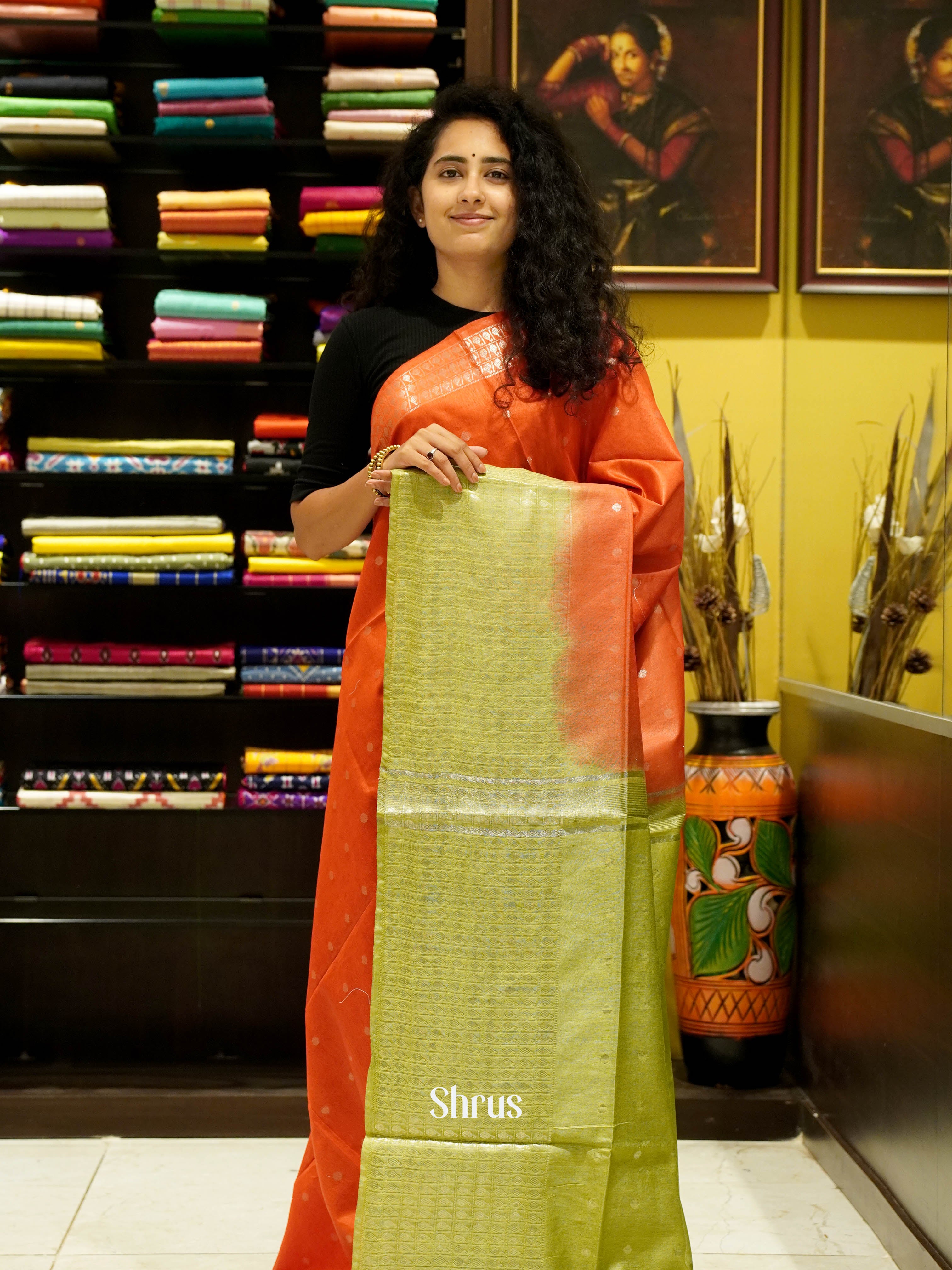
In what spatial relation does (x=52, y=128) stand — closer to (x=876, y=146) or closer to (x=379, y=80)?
(x=379, y=80)

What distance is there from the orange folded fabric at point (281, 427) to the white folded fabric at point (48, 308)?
1.39 feet

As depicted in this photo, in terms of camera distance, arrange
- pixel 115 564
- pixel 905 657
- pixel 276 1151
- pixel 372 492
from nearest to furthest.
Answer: pixel 372 492 → pixel 905 657 → pixel 276 1151 → pixel 115 564

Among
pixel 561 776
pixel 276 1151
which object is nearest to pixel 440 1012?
pixel 561 776

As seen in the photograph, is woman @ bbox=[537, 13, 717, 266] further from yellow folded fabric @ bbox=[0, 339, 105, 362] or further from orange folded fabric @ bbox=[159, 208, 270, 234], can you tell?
yellow folded fabric @ bbox=[0, 339, 105, 362]

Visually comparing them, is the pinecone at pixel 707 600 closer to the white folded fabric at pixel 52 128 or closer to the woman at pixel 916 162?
the woman at pixel 916 162

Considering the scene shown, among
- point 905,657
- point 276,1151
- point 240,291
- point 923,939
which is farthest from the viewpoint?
point 240,291

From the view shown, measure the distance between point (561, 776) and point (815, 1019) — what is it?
1461 mm

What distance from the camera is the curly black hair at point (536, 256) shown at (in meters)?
1.63

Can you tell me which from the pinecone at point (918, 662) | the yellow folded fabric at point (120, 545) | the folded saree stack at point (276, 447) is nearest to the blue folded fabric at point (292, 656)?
the yellow folded fabric at point (120, 545)

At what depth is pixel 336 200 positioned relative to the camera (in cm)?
278

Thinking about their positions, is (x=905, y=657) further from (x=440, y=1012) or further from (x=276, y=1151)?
(x=276, y=1151)

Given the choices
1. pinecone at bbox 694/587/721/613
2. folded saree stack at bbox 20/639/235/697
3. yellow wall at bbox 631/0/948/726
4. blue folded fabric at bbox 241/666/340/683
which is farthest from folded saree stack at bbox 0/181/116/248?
pinecone at bbox 694/587/721/613

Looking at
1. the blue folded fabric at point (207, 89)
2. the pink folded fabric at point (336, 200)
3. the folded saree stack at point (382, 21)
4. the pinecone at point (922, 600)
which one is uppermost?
the folded saree stack at point (382, 21)

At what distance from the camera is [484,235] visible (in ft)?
5.49
